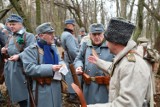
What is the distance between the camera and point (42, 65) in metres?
4.45

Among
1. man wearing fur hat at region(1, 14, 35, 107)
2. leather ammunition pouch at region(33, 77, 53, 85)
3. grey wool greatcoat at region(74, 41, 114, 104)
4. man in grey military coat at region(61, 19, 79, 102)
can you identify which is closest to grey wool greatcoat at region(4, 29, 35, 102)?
man wearing fur hat at region(1, 14, 35, 107)

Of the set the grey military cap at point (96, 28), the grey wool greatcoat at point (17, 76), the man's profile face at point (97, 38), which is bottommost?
the grey wool greatcoat at point (17, 76)

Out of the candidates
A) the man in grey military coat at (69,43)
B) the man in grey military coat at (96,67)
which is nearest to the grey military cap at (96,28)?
the man in grey military coat at (96,67)

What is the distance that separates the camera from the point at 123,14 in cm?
955

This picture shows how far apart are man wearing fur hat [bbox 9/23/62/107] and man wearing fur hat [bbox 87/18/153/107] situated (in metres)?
1.91

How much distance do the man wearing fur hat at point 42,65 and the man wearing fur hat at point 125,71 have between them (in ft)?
6.28

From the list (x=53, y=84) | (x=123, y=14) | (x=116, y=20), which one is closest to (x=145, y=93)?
(x=116, y=20)

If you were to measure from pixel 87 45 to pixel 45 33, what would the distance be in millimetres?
761

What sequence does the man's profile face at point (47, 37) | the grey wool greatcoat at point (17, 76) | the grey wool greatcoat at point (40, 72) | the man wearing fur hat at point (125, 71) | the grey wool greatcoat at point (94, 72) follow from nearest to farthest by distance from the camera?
the man wearing fur hat at point (125, 71)
the grey wool greatcoat at point (40, 72)
the man's profile face at point (47, 37)
the grey wool greatcoat at point (94, 72)
the grey wool greatcoat at point (17, 76)

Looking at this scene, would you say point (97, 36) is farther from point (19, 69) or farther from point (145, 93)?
point (145, 93)

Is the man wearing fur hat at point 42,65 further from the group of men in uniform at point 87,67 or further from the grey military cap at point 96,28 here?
the grey military cap at point 96,28

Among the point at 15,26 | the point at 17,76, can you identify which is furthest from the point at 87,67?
the point at 15,26

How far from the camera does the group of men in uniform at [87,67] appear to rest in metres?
2.44

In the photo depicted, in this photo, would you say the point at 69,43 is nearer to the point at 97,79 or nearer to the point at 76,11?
the point at 97,79
